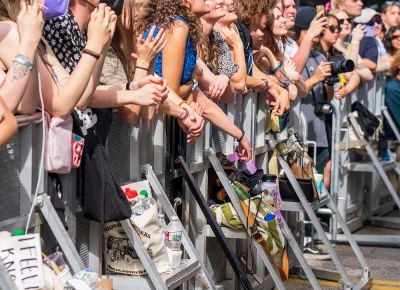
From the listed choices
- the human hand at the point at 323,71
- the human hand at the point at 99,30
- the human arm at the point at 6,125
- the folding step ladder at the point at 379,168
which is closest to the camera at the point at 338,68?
the human hand at the point at 323,71

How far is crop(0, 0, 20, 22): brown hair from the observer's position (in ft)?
12.8

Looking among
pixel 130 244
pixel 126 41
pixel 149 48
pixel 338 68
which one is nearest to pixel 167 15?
pixel 126 41

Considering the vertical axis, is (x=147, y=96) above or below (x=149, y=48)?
below

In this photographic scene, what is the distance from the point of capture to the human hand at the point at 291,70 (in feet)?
24.5

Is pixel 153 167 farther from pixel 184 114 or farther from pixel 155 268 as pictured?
pixel 155 268

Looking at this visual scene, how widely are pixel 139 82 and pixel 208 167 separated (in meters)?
1.48

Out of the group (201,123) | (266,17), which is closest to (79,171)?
(201,123)

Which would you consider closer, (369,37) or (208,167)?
(208,167)

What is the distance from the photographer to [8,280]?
3.33 m

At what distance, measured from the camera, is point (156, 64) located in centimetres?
544

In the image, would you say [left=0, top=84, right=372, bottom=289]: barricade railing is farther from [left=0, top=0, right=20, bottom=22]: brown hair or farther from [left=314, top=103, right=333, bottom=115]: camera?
[left=314, top=103, right=333, bottom=115]: camera

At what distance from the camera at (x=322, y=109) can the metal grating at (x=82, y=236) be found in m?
4.25

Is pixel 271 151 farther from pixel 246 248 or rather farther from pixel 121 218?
pixel 121 218

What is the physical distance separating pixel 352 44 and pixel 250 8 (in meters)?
2.77
